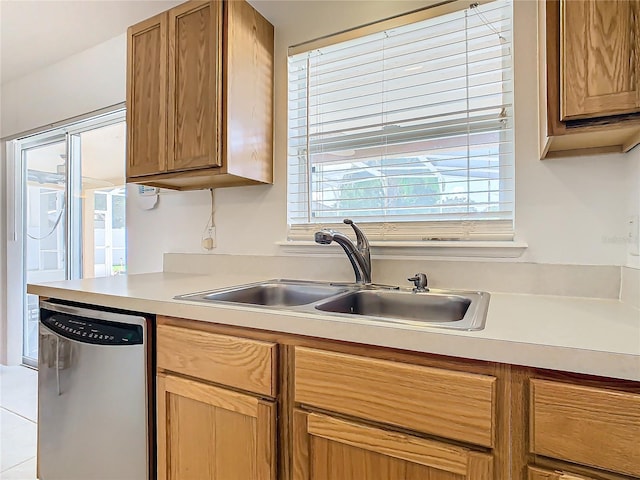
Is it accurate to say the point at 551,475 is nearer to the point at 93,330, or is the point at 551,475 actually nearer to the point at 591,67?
the point at 591,67

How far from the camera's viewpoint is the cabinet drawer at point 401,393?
0.76m

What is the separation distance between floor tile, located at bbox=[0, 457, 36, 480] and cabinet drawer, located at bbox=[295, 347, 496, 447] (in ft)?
5.59

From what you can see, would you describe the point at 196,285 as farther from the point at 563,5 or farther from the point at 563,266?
the point at 563,5

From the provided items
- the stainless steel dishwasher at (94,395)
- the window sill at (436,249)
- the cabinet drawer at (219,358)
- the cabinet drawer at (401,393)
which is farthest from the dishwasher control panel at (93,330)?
the window sill at (436,249)

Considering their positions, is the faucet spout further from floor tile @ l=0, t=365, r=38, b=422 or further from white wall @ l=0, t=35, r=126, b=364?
floor tile @ l=0, t=365, r=38, b=422

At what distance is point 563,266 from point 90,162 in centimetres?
310

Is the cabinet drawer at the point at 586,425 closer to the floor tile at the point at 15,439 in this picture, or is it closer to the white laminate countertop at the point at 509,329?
the white laminate countertop at the point at 509,329

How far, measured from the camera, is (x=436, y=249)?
1.46 meters

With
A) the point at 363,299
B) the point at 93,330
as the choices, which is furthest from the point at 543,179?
the point at 93,330

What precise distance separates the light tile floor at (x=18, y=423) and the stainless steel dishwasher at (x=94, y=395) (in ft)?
1.27

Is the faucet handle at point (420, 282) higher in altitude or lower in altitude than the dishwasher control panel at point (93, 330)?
higher

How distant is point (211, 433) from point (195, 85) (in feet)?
4.51

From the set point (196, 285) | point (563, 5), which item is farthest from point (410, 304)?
point (563, 5)

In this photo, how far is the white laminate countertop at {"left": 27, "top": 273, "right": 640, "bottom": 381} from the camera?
2.26 feet
